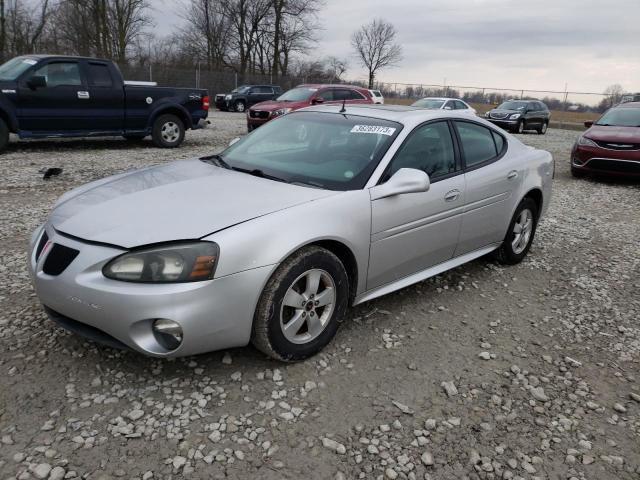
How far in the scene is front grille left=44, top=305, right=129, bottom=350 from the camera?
8.29ft

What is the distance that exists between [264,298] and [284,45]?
137 ft

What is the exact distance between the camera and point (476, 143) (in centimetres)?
421

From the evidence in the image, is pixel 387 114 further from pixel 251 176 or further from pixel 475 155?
pixel 251 176

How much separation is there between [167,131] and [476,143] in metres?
8.60

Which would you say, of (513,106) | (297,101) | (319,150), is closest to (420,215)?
(319,150)

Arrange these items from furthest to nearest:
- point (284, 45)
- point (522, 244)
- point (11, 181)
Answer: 1. point (284, 45)
2. point (11, 181)
3. point (522, 244)

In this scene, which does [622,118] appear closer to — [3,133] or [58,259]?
[58,259]

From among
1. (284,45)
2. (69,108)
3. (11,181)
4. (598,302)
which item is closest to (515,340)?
(598,302)

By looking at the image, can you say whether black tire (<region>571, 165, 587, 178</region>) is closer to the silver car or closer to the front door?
the silver car

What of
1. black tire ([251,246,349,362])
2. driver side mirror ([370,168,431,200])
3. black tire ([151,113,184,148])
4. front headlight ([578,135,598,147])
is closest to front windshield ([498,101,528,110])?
front headlight ([578,135,598,147])

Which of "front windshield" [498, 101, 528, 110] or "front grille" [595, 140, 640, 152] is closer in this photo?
"front grille" [595, 140, 640, 152]

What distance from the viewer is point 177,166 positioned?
12.4 ft

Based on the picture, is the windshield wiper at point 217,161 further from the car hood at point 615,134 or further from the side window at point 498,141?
the car hood at point 615,134

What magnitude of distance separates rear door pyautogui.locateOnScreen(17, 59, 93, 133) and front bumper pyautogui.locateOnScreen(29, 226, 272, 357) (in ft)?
26.3
